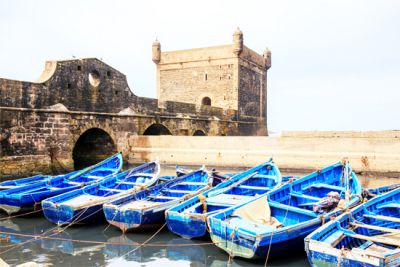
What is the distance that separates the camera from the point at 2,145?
12945 mm

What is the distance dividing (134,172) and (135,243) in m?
3.94

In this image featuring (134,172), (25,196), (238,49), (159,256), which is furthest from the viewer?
(238,49)

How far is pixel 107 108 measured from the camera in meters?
17.5

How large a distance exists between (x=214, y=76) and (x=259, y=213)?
22370 mm

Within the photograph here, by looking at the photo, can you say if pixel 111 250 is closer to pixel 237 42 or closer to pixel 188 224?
pixel 188 224

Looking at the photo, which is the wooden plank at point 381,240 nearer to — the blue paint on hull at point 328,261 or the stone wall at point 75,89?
the blue paint on hull at point 328,261

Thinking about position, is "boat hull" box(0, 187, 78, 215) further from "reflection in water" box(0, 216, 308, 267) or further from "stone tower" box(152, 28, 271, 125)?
"stone tower" box(152, 28, 271, 125)

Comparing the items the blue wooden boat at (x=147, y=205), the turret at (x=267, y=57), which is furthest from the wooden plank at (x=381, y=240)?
the turret at (x=267, y=57)

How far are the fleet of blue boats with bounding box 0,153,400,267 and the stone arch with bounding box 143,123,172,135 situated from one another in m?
9.53

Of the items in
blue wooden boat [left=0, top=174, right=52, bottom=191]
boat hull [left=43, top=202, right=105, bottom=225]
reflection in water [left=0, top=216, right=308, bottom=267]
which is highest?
blue wooden boat [left=0, top=174, right=52, bottom=191]

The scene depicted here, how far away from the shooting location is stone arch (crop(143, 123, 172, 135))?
2108 centimetres

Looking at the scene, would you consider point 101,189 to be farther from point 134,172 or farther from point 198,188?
point 198,188

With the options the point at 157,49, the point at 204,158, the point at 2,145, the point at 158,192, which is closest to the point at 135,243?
the point at 158,192

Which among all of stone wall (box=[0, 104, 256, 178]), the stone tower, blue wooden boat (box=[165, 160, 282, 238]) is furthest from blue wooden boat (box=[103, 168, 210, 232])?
the stone tower
